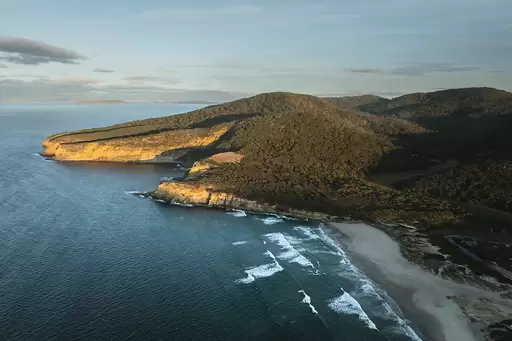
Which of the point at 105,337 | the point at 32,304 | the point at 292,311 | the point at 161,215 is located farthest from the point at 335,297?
the point at 161,215

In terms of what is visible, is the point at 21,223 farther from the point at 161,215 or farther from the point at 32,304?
the point at 32,304

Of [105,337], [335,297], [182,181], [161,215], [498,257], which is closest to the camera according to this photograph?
[105,337]

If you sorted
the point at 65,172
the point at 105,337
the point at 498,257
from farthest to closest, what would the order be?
the point at 65,172, the point at 498,257, the point at 105,337

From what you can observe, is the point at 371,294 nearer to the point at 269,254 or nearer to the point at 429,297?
the point at 429,297

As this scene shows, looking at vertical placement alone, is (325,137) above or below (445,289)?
above

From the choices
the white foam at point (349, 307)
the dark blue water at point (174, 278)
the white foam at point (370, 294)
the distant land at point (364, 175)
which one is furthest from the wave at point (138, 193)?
the white foam at point (349, 307)

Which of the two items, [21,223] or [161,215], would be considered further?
[161,215]

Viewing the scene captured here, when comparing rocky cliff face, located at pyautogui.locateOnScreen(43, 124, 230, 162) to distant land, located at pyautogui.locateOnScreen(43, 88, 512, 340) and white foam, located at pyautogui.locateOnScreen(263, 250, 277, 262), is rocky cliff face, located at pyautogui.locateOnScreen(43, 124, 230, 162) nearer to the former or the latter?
distant land, located at pyautogui.locateOnScreen(43, 88, 512, 340)
